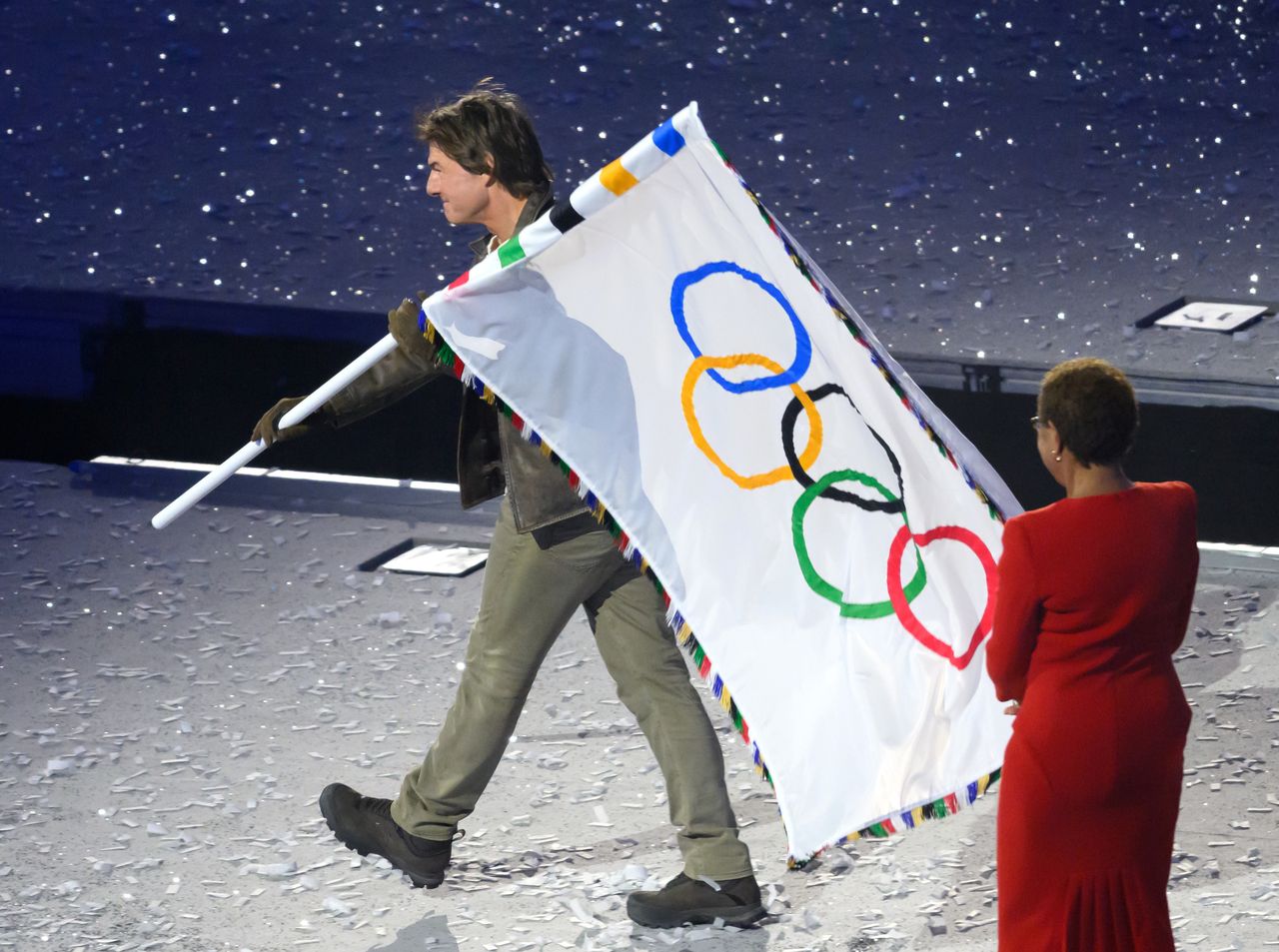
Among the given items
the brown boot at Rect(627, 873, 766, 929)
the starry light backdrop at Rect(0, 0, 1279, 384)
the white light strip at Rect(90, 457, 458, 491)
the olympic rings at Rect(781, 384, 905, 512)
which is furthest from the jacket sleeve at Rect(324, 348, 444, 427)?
the starry light backdrop at Rect(0, 0, 1279, 384)

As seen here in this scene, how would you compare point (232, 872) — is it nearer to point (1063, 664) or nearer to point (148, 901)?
point (148, 901)

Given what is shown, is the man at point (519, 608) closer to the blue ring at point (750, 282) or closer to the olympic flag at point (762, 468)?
the olympic flag at point (762, 468)

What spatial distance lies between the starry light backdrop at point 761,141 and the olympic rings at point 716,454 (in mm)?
2777

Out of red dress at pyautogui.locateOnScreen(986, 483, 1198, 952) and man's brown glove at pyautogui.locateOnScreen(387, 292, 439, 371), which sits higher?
man's brown glove at pyautogui.locateOnScreen(387, 292, 439, 371)

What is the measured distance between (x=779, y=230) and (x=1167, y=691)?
37.6 inches

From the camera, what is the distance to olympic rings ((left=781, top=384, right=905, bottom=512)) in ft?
9.53

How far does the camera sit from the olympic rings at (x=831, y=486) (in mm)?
2906

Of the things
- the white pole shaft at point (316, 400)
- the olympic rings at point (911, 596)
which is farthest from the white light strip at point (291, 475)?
the olympic rings at point (911, 596)

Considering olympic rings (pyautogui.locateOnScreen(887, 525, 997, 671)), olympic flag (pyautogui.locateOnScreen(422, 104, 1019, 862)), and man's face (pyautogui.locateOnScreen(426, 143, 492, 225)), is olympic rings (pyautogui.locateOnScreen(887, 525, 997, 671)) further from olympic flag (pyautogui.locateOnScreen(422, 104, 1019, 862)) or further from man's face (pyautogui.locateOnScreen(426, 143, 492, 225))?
man's face (pyautogui.locateOnScreen(426, 143, 492, 225))

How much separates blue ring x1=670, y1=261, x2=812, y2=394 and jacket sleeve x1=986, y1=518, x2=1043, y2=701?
0.67 m

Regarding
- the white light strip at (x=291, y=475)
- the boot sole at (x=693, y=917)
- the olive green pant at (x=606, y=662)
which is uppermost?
the white light strip at (x=291, y=475)

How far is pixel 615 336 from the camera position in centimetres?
291

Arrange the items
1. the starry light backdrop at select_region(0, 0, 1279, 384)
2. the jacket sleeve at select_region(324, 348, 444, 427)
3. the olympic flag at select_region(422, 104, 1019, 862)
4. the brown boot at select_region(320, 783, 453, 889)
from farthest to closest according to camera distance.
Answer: the starry light backdrop at select_region(0, 0, 1279, 384) → the brown boot at select_region(320, 783, 453, 889) → the jacket sleeve at select_region(324, 348, 444, 427) → the olympic flag at select_region(422, 104, 1019, 862)

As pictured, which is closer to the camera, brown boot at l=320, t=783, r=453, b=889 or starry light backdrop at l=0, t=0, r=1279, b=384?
brown boot at l=320, t=783, r=453, b=889
